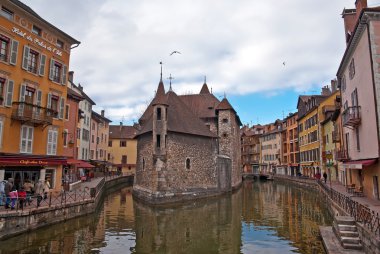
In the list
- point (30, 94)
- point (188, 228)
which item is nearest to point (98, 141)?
point (30, 94)

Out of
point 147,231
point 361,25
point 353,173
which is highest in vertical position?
point 361,25

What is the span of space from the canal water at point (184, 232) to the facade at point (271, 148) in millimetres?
43517

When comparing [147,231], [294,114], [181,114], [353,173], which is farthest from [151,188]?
[294,114]

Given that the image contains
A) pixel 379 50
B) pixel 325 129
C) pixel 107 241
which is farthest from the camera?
pixel 325 129

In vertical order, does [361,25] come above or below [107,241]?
above

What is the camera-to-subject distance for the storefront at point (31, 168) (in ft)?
58.7

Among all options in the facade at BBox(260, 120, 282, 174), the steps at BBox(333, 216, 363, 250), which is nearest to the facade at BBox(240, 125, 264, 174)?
the facade at BBox(260, 120, 282, 174)

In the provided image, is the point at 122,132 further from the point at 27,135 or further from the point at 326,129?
the point at 27,135

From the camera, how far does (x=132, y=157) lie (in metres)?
62.2

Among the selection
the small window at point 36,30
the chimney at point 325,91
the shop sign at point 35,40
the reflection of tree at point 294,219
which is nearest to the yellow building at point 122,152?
the chimney at point 325,91

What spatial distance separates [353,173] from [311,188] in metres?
13.3

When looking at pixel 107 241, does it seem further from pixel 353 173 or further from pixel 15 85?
pixel 353 173

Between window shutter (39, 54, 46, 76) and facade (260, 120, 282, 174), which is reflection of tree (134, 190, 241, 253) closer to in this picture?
window shutter (39, 54, 46, 76)

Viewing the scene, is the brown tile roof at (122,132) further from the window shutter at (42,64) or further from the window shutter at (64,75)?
the window shutter at (42,64)
